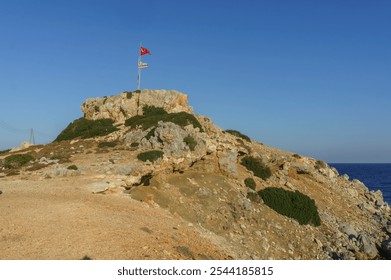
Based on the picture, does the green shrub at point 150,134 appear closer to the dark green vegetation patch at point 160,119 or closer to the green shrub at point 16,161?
the dark green vegetation patch at point 160,119

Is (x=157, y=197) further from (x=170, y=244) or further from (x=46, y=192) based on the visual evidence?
(x=170, y=244)

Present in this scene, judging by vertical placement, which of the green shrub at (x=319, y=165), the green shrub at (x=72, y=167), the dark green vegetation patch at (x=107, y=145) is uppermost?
the green shrub at (x=72, y=167)

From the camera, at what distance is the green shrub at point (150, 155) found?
2855cm

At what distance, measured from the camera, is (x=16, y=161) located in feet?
101

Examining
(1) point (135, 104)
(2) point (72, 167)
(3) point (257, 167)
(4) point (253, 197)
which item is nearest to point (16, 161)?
(2) point (72, 167)

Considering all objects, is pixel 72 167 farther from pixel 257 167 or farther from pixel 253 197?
pixel 257 167

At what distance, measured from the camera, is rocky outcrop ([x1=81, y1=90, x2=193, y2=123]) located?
1941 inches

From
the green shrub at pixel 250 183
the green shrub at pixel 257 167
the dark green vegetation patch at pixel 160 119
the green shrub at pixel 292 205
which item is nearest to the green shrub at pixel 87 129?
the dark green vegetation patch at pixel 160 119

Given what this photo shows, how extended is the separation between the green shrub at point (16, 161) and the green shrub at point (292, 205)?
21.9 m

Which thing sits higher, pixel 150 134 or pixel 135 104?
pixel 135 104

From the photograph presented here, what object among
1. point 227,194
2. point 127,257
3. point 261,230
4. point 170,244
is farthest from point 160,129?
point 127,257

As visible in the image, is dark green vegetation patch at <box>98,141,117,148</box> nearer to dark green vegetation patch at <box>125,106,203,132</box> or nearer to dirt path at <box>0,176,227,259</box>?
dark green vegetation patch at <box>125,106,203,132</box>

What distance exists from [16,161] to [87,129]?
1624 cm
